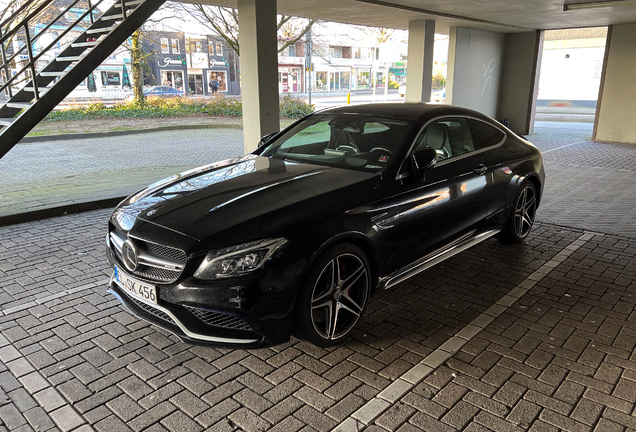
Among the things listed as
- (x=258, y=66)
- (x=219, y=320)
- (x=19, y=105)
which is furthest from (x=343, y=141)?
(x=19, y=105)

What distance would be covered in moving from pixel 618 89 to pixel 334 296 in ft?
51.0

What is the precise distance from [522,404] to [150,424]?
7.06ft

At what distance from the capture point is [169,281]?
10.1 ft

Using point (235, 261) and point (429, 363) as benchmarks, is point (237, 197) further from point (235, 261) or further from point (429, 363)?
point (429, 363)

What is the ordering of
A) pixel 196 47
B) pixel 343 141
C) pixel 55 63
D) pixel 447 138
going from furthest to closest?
pixel 196 47 < pixel 55 63 < pixel 447 138 < pixel 343 141

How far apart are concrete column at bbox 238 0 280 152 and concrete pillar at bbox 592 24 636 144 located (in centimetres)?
1201

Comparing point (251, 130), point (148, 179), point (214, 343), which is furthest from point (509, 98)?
point (214, 343)

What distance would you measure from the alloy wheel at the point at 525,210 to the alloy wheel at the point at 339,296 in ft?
8.84

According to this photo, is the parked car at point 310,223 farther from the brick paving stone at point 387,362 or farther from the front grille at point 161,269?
the brick paving stone at point 387,362

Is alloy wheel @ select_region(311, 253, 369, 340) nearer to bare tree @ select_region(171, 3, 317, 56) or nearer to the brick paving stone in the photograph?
the brick paving stone

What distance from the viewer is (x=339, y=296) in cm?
344

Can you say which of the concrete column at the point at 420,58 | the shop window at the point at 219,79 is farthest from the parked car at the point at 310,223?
the shop window at the point at 219,79

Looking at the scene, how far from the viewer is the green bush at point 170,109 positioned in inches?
950

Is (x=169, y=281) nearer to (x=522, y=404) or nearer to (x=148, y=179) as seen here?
(x=522, y=404)
